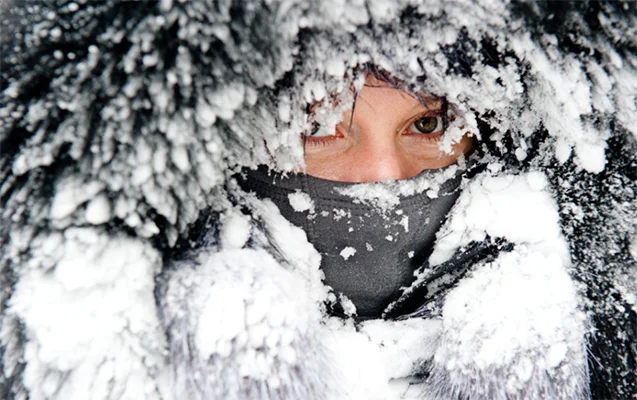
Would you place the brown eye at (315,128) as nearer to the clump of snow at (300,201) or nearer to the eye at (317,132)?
the eye at (317,132)

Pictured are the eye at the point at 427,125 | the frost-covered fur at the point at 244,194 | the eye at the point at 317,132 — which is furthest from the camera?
the eye at the point at 427,125

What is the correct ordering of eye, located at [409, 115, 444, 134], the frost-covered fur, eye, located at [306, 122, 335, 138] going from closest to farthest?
the frost-covered fur, eye, located at [306, 122, 335, 138], eye, located at [409, 115, 444, 134]

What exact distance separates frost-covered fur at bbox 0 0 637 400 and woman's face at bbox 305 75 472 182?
8 centimetres

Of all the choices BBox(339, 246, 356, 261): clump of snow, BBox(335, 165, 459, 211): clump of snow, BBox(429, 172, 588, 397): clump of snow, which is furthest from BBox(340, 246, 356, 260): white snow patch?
BBox(429, 172, 588, 397): clump of snow

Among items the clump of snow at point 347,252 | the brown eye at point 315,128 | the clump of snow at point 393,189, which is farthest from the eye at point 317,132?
the clump of snow at point 347,252

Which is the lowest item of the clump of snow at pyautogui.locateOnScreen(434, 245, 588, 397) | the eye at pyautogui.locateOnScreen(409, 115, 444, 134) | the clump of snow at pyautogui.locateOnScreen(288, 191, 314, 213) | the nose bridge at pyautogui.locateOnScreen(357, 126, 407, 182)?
the clump of snow at pyautogui.locateOnScreen(434, 245, 588, 397)

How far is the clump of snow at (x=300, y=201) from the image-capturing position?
98cm

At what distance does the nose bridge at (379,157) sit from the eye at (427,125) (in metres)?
0.07

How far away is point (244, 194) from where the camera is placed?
90 centimetres

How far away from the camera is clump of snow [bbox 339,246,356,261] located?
40.2 inches

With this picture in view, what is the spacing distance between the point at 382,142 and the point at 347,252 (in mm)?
231

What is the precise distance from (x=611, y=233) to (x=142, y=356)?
0.78 m

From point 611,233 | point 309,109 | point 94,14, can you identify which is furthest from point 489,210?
point 94,14

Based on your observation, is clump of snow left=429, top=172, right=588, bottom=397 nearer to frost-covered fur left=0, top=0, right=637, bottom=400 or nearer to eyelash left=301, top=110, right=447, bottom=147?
frost-covered fur left=0, top=0, right=637, bottom=400
